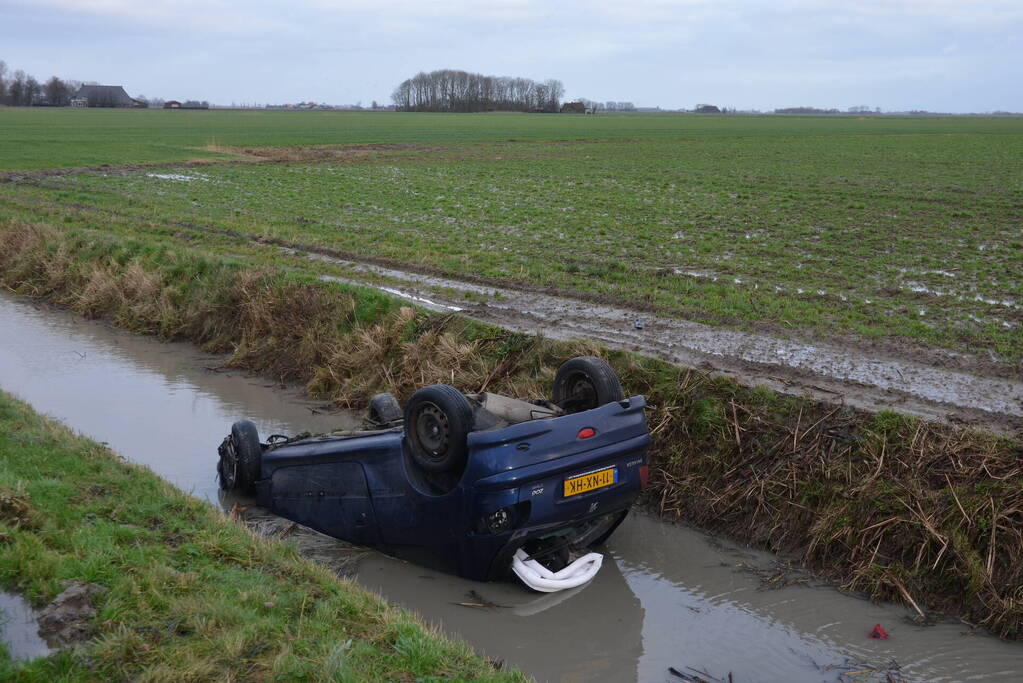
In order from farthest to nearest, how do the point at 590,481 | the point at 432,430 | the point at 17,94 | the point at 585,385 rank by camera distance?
the point at 17,94
the point at 585,385
the point at 432,430
the point at 590,481

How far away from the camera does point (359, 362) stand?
12.6 metres

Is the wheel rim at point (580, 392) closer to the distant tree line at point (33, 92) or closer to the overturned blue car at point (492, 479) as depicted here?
the overturned blue car at point (492, 479)

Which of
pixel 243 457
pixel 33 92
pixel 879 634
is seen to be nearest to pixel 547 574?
pixel 879 634

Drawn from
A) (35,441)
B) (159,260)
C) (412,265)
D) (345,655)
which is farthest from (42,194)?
(345,655)

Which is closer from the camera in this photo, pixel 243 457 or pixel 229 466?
pixel 243 457

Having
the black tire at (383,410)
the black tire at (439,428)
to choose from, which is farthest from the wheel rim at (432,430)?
the black tire at (383,410)

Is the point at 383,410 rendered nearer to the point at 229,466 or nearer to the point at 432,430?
the point at 229,466

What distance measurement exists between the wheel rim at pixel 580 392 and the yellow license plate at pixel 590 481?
98 centimetres

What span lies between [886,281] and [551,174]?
25119 mm

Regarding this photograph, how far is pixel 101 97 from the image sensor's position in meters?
171

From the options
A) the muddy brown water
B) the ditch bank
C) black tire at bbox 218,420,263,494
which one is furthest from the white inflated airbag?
black tire at bbox 218,420,263,494

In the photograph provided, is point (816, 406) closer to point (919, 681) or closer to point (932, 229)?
point (919, 681)

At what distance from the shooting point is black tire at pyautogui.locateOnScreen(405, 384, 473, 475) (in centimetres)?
665

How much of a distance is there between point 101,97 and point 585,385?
609 ft
